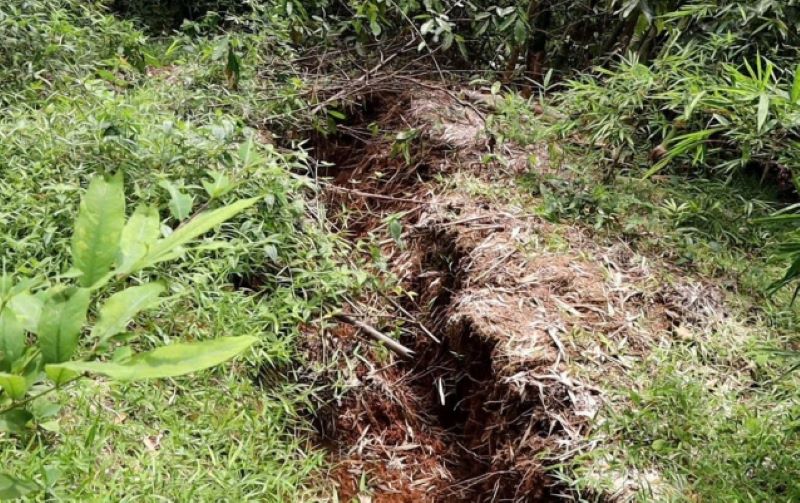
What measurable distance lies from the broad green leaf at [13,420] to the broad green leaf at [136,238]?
0.47 ft

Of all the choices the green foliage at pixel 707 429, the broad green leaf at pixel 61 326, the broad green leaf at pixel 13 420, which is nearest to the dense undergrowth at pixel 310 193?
the green foliage at pixel 707 429

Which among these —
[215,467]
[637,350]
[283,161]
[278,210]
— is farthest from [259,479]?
[283,161]

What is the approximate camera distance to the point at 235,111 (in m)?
3.05

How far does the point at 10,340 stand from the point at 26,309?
0.16 ft

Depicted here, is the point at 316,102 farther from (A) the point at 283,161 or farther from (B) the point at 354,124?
(A) the point at 283,161

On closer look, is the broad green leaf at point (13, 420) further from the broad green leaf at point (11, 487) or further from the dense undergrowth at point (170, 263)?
the dense undergrowth at point (170, 263)

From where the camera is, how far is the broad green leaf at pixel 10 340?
1.59 ft

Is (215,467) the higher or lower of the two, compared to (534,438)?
higher

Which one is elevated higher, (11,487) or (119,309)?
(119,309)

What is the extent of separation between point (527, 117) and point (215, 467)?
6.95ft

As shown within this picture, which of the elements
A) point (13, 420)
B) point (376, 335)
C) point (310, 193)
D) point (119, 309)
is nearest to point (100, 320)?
point (119, 309)

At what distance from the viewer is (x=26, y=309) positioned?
53 centimetres

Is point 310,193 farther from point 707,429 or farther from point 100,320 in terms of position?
point 100,320

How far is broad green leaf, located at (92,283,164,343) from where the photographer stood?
1.61ft
